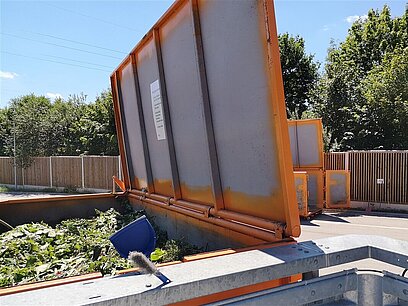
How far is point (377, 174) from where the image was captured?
13.7 metres

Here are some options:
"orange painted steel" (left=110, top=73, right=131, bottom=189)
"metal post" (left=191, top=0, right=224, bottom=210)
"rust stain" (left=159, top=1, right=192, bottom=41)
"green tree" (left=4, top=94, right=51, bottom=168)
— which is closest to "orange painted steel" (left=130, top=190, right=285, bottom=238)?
"metal post" (left=191, top=0, right=224, bottom=210)

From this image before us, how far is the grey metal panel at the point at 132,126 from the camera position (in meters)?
5.14

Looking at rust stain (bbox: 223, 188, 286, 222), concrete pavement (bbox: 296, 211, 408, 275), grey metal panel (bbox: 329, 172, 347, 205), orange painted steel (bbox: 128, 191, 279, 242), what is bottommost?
concrete pavement (bbox: 296, 211, 408, 275)

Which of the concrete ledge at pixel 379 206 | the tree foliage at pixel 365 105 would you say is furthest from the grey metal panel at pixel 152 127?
the tree foliage at pixel 365 105

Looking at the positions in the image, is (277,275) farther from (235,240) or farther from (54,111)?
(54,111)

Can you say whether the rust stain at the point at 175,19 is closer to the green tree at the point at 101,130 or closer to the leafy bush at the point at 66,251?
the leafy bush at the point at 66,251

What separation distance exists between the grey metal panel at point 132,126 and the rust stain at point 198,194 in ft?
4.73

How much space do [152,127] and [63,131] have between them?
81.9ft

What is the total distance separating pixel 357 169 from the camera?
46.5 feet

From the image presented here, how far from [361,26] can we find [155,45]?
2621 cm

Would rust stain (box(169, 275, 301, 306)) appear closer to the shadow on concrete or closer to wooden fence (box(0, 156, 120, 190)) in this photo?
the shadow on concrete

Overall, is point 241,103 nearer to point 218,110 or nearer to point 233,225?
point 218,110

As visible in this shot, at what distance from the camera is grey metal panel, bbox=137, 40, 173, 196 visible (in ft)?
13.7

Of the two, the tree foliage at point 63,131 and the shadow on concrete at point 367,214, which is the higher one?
the tree foliage at point 63,131
